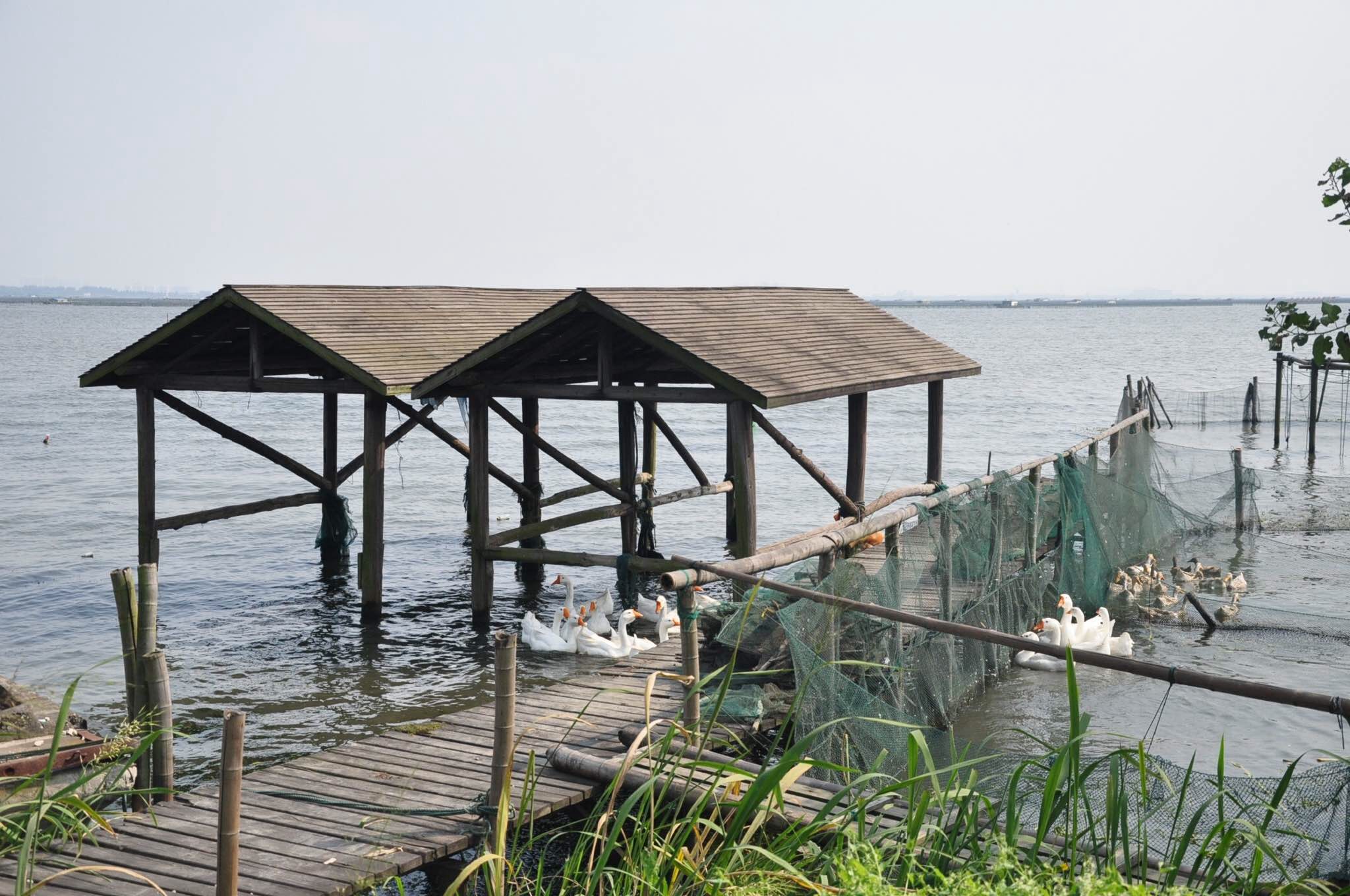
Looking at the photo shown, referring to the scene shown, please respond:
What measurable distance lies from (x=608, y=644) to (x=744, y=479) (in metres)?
2.26

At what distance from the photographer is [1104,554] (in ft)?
46.9

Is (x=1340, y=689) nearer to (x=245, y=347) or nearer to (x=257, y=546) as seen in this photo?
(x=245, y=347)

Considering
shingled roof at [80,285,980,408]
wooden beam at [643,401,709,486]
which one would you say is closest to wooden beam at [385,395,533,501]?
shingled roof at [80,285,980,408]

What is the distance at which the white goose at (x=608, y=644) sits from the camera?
43.2 feet

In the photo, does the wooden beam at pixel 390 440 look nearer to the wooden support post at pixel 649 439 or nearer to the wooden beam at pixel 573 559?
the wooden beam at pixel 573 559

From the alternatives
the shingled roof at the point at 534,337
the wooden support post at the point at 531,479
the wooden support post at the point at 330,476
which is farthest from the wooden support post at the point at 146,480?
the wooden support post at the point at 531,479

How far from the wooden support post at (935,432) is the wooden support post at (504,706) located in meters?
12.2

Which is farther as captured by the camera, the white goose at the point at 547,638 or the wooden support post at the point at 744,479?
the white goose at the point at 547,638

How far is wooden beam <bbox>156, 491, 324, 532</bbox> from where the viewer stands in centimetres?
1564

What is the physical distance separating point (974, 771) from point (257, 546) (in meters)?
18.4

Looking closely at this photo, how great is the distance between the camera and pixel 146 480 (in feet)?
50.3

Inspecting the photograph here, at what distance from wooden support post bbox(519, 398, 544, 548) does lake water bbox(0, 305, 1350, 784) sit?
0.86m

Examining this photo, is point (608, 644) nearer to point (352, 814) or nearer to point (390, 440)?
point (390, 440)

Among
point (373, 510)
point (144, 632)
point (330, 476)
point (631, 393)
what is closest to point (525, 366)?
point (631, 393)
